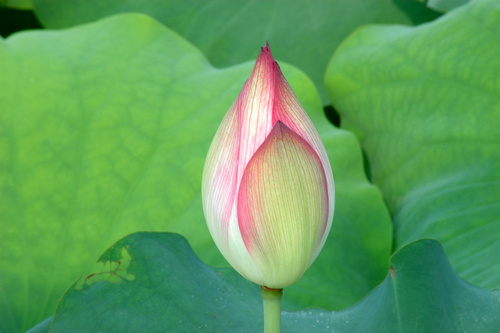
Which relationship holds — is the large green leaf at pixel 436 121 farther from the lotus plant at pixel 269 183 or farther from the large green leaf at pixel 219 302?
the lotus plant at pixel 269 183

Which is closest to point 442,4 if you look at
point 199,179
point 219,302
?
point 199,179

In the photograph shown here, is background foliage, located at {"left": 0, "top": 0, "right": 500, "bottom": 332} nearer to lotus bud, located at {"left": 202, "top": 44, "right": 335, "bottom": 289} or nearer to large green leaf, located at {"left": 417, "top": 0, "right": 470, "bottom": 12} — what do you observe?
large green leaf, located at {"left": 417, "top": 0, "right": 470, "bottom": 12}

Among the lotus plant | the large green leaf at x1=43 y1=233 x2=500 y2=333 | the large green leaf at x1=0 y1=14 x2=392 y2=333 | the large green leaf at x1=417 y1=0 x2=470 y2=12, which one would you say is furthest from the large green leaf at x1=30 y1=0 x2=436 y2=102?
the lotus plant

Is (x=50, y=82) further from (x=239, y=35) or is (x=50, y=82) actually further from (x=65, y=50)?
(x=239, y=35)

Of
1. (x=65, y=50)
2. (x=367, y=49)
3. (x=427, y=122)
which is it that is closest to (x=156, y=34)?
(x=65, y=50)

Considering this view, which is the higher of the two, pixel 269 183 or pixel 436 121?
pixel 269 183

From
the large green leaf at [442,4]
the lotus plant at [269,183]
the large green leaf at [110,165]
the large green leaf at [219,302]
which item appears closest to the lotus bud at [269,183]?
the lotus plant at [269,183]

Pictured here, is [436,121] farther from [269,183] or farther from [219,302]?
[269,183]
